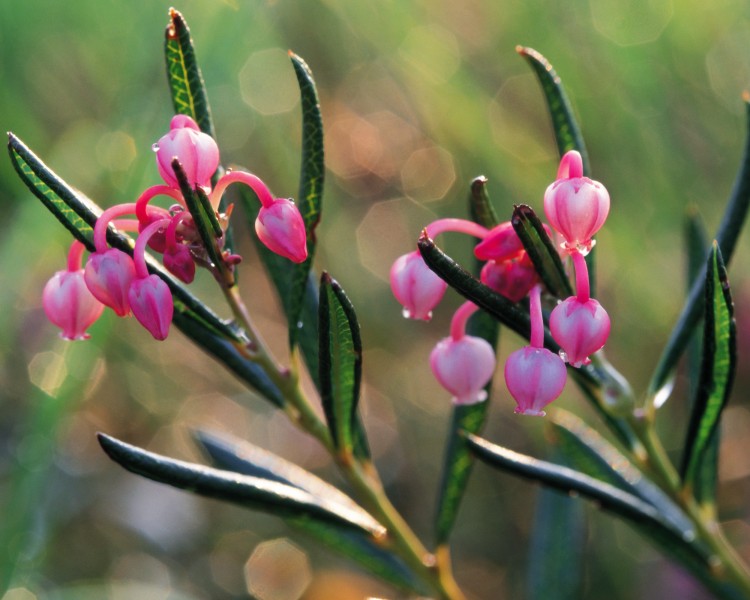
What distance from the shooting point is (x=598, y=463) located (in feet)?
4.30

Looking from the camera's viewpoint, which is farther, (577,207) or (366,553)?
(366,553)

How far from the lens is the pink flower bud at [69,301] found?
2.97 ft

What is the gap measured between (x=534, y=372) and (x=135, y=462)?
14.7 inches

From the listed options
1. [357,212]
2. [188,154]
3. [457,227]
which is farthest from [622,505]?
[357,212]

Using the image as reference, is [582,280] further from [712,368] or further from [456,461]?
[456,461]

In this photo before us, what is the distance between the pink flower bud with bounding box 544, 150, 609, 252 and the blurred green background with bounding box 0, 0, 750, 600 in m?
1.19

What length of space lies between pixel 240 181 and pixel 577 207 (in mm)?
293

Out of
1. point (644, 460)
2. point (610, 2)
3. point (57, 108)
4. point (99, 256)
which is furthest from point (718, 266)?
point (57, 108)

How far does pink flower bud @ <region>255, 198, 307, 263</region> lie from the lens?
84 cm

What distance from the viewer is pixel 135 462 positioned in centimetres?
86

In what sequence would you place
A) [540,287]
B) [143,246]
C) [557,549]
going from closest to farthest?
[143,246] < [540,287] < [557,549]

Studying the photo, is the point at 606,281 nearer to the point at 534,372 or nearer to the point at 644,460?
the point at 644,460

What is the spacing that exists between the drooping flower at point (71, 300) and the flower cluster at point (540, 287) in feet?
0.99

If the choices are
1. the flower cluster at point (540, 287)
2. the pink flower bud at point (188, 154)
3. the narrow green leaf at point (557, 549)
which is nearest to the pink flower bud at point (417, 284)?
the flower cluster at point (540, 287)
